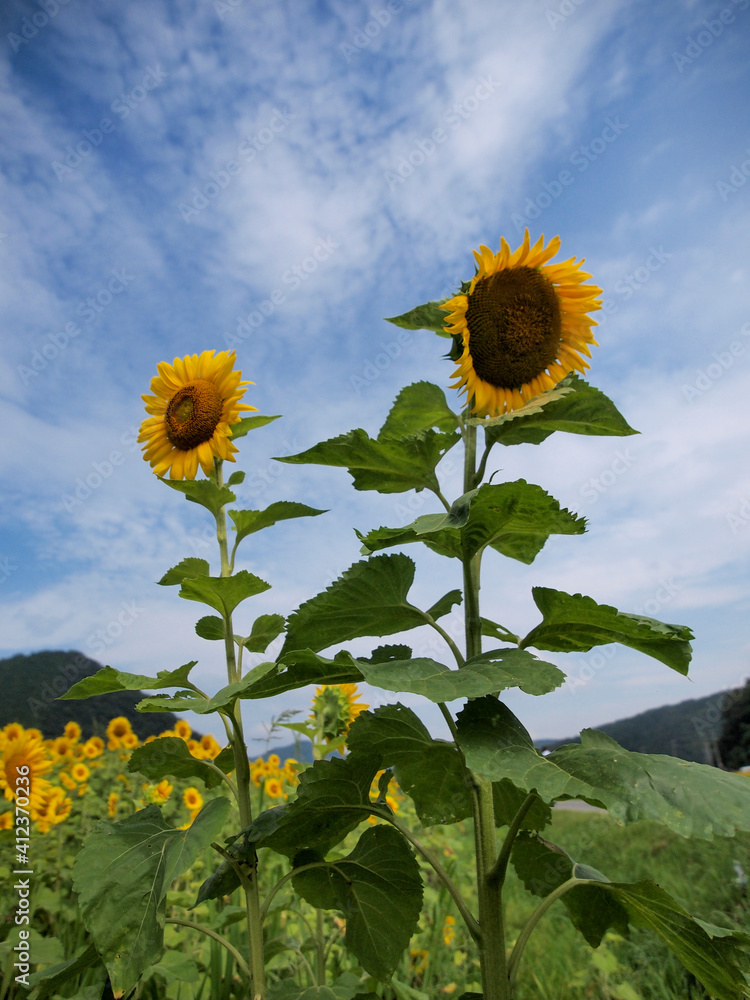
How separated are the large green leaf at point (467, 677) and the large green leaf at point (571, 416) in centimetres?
56

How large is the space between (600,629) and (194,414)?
127 centimetres

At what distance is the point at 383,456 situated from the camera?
5.31 ft

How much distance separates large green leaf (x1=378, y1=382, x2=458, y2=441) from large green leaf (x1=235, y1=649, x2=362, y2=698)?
0.65 m

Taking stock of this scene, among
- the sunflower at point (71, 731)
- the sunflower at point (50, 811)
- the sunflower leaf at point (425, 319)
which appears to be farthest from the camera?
the sunflower at point (71, 731)

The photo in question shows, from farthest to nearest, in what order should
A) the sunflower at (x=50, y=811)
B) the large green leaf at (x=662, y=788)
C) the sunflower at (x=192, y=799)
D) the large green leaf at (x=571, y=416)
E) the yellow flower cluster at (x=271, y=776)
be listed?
the sunflower at (x=192, y=799)
the yellow flower cluster at (x=271, y=776)
the sunflower at (x=50, y=811)
the large green leaf at (x=571, y=416)
the large green leaf at (x=662, y=788)

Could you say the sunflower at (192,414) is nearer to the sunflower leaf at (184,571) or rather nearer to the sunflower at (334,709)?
the sunflower leaf at (184,571)

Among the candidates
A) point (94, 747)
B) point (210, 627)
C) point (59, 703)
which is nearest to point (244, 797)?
point (210, 627)

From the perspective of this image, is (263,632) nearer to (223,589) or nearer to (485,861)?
(223,589)

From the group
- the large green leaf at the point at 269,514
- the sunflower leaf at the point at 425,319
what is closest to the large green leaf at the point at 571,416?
the sunflower leaf at the point at 425,319

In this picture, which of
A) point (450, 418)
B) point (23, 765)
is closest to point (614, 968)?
point (450, 418)

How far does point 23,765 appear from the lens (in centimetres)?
288

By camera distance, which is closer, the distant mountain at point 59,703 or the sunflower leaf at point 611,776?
the sunflower leaf at point 611,776

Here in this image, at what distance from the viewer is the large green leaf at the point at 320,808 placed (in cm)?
149

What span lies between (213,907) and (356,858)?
6.12ft
